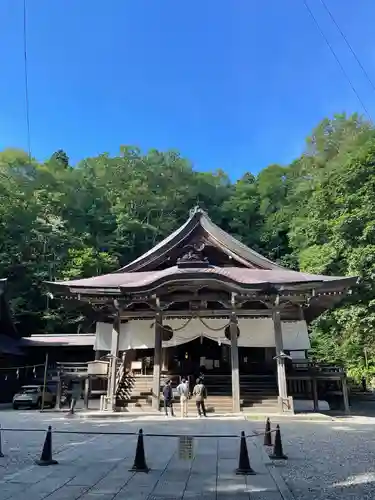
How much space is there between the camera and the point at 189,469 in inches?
232

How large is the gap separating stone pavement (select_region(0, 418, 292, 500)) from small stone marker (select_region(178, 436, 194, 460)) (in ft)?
0.28

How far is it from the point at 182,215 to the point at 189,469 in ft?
126

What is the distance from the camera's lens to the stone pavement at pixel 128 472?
4.65 m

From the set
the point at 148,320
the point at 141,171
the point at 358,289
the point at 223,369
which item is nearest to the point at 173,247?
the point at 148,320

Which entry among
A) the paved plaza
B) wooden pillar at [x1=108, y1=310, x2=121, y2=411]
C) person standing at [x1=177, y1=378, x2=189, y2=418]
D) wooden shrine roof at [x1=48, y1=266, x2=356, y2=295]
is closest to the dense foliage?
wooden shrine roof at [x1=48, y1=266, x2=356, y2=295]

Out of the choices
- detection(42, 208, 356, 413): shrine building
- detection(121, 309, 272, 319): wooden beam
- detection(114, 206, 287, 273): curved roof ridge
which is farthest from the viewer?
detection(114, 206, 287, 273): curved roof ridge

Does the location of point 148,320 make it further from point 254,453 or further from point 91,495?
Answer: point 91,495

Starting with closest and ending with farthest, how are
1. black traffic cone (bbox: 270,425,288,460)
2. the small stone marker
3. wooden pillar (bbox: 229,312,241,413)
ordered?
black traffic cone (bbox: 270,425,288,460), the small stone marker, wooden pillar (bbox: 229,312,241,413)

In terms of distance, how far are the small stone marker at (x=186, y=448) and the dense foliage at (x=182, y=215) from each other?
568 inches

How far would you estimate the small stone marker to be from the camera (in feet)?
22.5

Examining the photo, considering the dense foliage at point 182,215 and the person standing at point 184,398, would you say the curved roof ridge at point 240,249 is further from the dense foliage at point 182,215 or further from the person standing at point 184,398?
the person standing at point 184,398

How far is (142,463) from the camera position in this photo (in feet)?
18.9

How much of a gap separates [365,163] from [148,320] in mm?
14982

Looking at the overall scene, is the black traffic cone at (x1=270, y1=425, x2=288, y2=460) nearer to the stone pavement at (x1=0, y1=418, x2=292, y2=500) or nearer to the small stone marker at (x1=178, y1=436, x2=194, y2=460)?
the stone pavement at (x1=0, y1=418, x2=292, y2=500)
